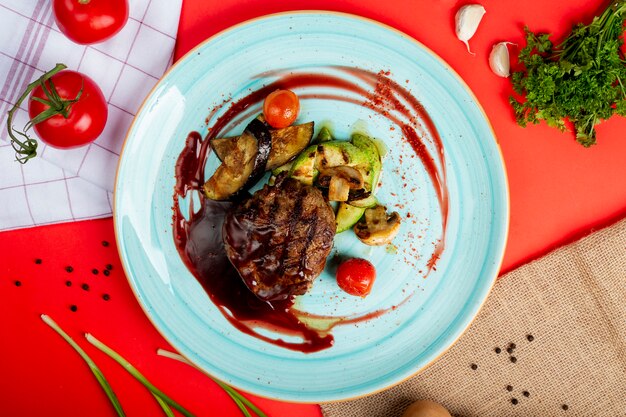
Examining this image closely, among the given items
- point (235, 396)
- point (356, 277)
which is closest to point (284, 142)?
point (356, 277)

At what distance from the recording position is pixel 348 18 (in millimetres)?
3283

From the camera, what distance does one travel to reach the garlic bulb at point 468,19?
11.3 ft

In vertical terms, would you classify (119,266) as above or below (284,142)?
below

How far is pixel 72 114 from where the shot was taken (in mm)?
3203

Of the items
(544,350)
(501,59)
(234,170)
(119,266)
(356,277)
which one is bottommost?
(119,266)

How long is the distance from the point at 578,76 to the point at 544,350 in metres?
1.85

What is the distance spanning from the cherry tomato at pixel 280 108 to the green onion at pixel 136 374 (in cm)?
201

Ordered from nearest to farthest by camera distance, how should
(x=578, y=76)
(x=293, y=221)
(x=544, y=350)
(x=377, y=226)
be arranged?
1. (x=293, y=221)
2. (x=578, y=76)
3. (x=377, y=226)
4. (x=544, y=350)

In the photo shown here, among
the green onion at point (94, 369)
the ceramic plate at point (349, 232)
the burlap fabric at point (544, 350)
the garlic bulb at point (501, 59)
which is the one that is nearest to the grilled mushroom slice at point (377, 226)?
the ceramic plate at point (349, 232)

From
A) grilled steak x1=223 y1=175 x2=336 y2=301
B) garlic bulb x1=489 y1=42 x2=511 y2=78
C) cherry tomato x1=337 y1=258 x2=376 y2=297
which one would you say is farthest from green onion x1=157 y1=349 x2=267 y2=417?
garlic bulb x1=489 y1=42 x2=511 y2=78

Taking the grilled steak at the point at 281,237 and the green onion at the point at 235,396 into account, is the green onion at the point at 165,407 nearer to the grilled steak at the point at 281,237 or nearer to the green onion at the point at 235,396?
the green onion at the point at 235,396

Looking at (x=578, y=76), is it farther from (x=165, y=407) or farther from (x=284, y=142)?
(x=165, y=407)

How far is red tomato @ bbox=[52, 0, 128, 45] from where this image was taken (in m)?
3.20

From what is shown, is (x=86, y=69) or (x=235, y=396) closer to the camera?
(x=86, y=69)
